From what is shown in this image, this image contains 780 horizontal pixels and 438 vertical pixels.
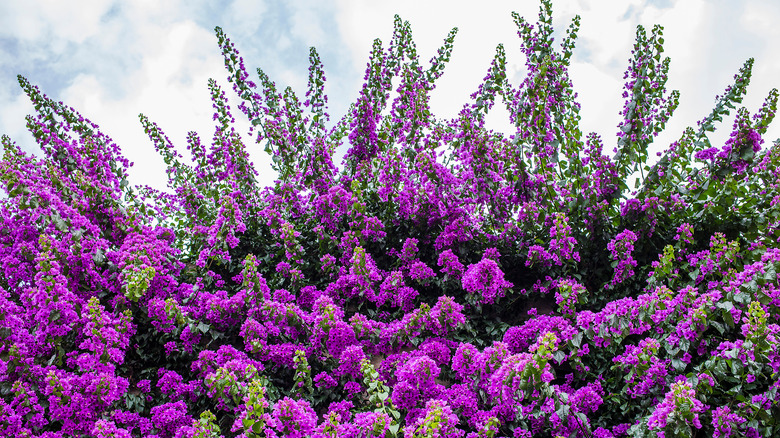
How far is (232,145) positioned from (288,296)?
2.00m

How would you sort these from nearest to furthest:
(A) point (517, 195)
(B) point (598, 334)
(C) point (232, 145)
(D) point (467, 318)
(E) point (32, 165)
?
(B) point (598, 334) → (D) point (467, 318) → (A) point (517, 195) → (E) point (32, 165) → (C) point (232, 145)

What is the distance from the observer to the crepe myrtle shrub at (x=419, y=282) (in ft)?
12.5

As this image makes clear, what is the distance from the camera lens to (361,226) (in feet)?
17.8

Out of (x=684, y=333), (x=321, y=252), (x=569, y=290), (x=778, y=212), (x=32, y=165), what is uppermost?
(x=32, y=165)

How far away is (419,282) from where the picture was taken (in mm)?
5102

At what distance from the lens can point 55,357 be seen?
442cm

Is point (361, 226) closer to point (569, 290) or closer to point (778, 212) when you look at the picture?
point (569, 290)

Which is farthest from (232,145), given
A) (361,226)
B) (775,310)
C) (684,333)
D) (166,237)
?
(775,310)

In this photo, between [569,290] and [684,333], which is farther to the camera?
[569,290]

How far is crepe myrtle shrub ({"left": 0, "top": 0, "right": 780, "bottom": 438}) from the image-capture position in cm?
382

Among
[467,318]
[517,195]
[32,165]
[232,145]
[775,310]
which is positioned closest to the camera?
[775,310]

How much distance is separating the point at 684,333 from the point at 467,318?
158 centimetres

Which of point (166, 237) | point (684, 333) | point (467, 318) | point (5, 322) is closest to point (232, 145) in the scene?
point (166, 237)

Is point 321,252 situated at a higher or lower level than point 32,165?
lower
